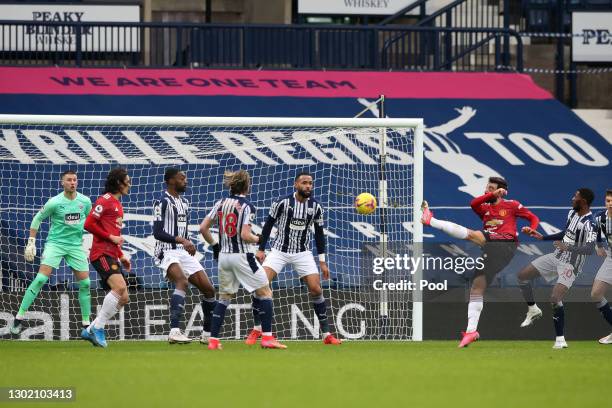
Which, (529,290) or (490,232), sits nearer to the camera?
(490,232)

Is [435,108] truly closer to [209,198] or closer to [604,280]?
[209,198]

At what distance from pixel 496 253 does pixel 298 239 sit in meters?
2.36

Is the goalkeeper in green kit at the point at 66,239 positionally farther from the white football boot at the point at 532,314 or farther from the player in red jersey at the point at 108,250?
the white football boot at the point at 532,314

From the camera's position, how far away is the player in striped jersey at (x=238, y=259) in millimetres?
A: 12109

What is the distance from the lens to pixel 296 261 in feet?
43.7

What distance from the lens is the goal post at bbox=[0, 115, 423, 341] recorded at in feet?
48.3

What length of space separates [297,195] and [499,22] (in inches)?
452

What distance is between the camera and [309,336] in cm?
1520

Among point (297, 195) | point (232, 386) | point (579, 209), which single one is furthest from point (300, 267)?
point (232, 386)

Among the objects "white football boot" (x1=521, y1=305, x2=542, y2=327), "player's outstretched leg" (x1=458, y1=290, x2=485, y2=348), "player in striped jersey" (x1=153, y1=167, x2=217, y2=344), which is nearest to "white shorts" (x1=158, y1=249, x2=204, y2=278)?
"player in striped jersey" (x1=153, y1=167, x2=217, y2=344)

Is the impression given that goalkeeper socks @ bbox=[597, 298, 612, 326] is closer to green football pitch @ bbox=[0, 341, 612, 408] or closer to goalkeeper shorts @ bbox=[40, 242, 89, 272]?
green football pitch @ bbox=[0, 341, 612, 408]

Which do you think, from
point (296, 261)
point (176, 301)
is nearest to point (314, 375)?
point (176, 301)

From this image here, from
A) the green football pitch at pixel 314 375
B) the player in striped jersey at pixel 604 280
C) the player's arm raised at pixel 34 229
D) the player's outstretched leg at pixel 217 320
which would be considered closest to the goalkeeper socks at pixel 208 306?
the green football pitch at pixel 314 375

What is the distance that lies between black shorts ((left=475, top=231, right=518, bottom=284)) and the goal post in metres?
1.03
